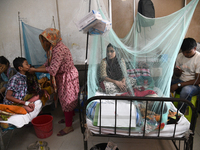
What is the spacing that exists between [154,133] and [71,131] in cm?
129

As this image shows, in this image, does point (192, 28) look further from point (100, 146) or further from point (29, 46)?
point (29, 46)

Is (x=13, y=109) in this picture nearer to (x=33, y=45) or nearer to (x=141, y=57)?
(x=33, y=45)

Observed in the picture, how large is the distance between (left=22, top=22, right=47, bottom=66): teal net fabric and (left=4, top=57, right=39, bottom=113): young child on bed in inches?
33.8

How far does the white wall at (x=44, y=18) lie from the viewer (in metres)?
2.82

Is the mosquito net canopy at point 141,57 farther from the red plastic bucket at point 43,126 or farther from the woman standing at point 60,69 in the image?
the red plastic bucket at point 43,126

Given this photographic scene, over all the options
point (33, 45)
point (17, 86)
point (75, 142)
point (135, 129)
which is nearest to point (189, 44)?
point (135, 129)

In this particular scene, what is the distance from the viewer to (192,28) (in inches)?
91.0

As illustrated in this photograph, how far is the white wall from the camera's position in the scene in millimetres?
2821

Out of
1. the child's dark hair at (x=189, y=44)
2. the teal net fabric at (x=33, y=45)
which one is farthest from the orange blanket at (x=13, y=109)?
the child's dark hair at (x=189, y=44)

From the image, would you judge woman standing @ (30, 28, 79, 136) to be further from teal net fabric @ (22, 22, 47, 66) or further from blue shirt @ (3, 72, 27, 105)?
teal net fabric @ (22, 22, 47, 66)

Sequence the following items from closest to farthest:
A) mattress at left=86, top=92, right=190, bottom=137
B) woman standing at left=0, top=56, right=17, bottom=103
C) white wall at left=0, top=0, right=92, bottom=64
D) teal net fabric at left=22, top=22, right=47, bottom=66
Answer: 1. mattress at left=86, top=92, right=190, bottom=137
2. woman standing at left=0, top=56, right=17, bottom=103
3. teal net fabric at left=22, top=22, right=47, bottom=66
4. white wall at left=0, top=0, right=92, bottom=64

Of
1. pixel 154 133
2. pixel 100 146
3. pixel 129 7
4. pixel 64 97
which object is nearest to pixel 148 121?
pixel 154 133

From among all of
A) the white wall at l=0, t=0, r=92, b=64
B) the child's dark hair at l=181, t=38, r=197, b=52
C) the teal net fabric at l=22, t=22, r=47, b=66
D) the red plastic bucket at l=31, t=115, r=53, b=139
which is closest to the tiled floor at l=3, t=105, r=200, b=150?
the red plastic bucket at l=31, t=115, r=53, b=139

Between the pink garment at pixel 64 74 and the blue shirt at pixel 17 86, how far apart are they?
0.41 m
